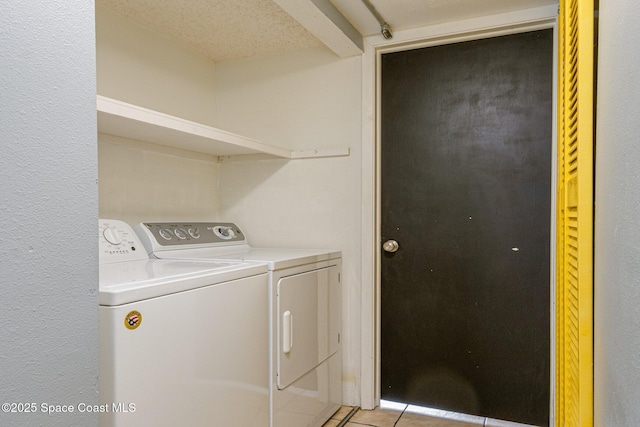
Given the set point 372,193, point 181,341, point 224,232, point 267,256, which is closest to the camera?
point 181,341

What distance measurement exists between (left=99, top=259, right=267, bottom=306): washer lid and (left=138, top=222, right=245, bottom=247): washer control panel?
228 millimetres

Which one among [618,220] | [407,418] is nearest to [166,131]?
[618,220]

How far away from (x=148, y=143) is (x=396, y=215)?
4.57 ft

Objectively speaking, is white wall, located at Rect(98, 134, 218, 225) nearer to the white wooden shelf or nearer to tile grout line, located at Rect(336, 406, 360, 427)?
the white wooden shelf

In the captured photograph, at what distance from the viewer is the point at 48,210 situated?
85cm

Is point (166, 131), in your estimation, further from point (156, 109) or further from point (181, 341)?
point (181, 341)

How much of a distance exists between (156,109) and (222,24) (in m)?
0.58

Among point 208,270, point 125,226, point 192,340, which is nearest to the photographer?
point 192,340

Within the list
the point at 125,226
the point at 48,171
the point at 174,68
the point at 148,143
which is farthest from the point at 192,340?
the point at 174,68

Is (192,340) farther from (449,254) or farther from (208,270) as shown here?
(449,254)

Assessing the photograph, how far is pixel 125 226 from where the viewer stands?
202cm

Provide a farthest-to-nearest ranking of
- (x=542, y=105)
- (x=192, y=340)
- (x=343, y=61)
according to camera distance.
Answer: (x=343, y=61) → (x=542, y=105) → (x=192, y=340)

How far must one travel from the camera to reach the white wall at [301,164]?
2.50 meters

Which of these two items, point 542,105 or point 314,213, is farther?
point 314,213
